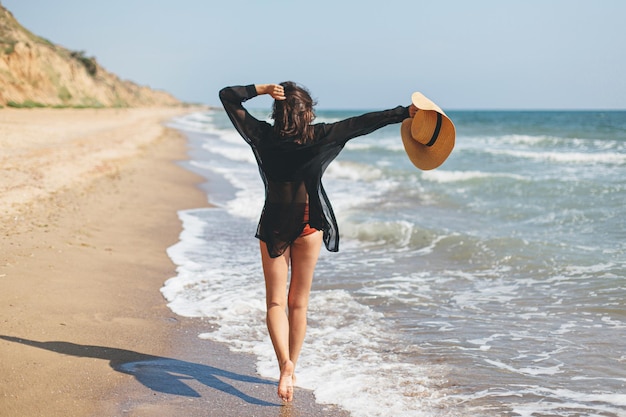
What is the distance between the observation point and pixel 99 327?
16.5 ft

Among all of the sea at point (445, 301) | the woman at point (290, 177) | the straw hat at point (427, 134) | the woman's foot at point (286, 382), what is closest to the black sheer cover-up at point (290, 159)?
the woman at point (290, 177)

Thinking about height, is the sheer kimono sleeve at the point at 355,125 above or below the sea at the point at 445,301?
above

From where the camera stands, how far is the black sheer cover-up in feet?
12.1

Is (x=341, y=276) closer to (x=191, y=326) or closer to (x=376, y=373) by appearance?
(x=191, y=326)

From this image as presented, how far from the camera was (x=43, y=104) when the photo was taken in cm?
4078

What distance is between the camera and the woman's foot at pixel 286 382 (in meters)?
3.71

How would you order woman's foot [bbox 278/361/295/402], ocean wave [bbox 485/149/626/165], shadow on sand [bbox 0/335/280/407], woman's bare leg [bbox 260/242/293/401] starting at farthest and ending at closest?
ocean wave [bbox 485/149/626/165] < shadow on sand [bbox 0/335/280/407] < woman's bare leg [bbox 260/242/293/401] < woman's foot [bbox 278/361/295/402]

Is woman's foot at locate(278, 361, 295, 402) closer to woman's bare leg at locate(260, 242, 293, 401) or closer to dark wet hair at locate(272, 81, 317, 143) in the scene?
woman's bare leg at locate(260, 242, 293, 401)

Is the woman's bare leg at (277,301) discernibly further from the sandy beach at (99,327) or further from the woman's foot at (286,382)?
the sandy beach at (99,327)

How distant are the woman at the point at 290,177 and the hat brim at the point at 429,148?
0.17 m

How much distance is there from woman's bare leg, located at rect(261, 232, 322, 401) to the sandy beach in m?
0.30

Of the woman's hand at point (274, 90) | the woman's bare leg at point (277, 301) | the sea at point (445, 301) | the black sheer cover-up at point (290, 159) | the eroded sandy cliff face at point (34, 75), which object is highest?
the eroded sandy cliff face at point (34, 75)

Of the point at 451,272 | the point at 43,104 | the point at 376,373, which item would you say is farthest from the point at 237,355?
the point at 43,104

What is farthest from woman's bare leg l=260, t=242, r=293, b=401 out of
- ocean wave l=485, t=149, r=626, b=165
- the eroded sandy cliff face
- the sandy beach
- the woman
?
the eroded sandy cliff face
